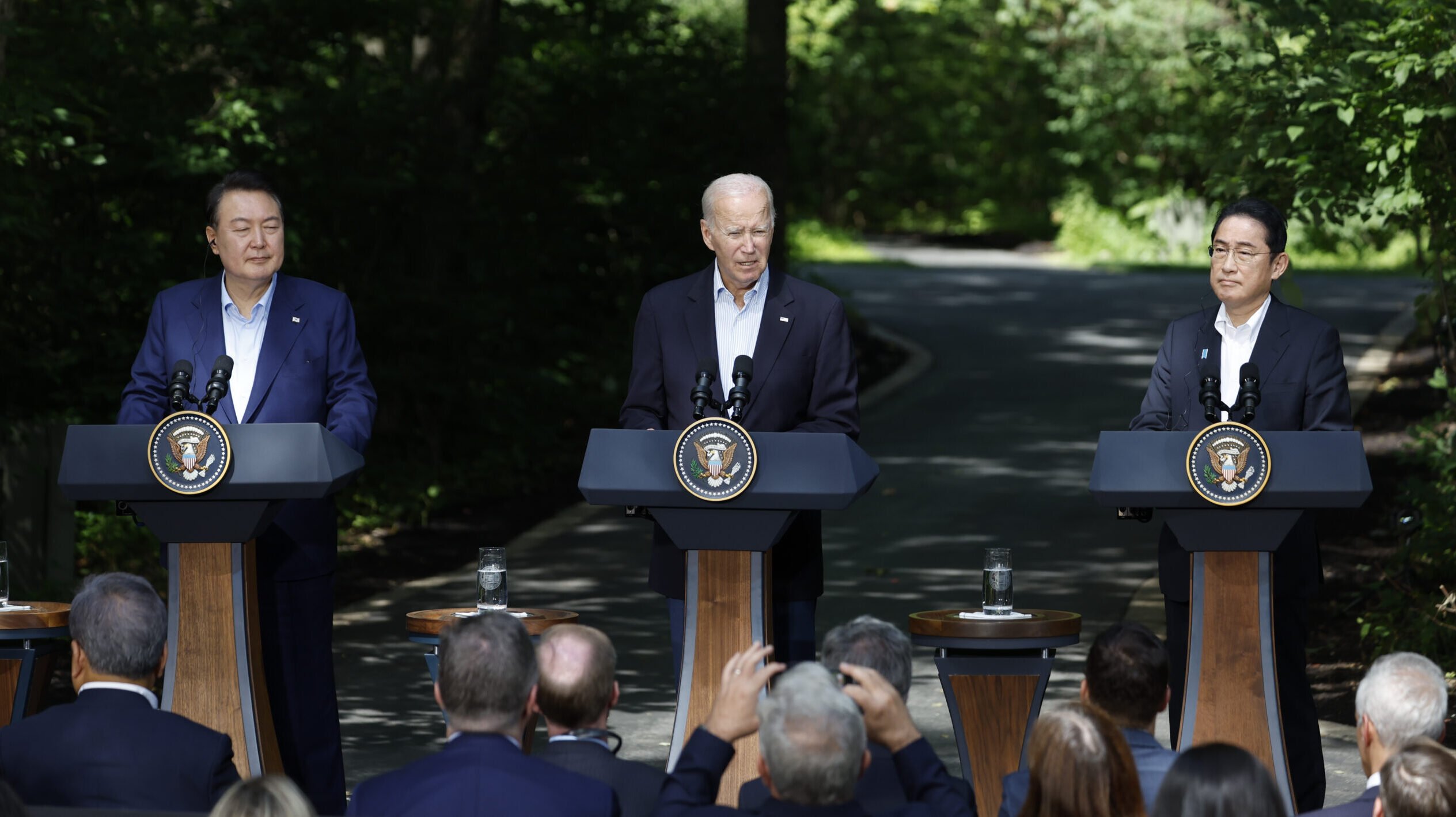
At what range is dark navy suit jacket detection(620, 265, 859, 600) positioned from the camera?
5664mm

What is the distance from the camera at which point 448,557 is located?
477 inches

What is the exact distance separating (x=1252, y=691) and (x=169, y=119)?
8.17 m

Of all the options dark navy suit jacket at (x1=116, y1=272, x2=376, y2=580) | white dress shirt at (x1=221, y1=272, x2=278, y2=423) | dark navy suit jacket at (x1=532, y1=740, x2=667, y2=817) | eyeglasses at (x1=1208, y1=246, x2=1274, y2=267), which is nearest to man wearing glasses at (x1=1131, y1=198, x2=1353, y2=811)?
eyeglasses at (x1=1208, y1=246, x2=1274, y2=267)

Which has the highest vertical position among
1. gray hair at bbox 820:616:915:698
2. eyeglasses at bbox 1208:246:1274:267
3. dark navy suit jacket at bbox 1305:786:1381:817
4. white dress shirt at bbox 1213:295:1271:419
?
eyeglasses at bbox 1208:246:1274:267

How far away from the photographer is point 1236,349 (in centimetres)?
568

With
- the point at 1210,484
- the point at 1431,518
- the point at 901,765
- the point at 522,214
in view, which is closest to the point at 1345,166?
the point at 1431,518

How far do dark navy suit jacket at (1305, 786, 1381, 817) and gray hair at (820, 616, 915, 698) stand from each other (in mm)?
931

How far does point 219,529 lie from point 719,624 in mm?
1380

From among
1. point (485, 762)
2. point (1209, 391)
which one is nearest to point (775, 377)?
point (1209, 391)

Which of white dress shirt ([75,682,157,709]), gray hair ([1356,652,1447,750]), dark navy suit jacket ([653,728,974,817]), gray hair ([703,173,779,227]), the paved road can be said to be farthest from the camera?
the paved road

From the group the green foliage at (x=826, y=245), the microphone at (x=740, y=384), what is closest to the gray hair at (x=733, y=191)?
the microphone at (x=740, y=384)

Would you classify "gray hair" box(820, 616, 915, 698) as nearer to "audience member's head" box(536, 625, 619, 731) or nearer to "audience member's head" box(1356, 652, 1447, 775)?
"audience member's head" box(536, 625, 619, 731)

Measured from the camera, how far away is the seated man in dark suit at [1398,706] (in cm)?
413

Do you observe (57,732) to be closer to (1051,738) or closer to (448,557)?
(1051,738)
